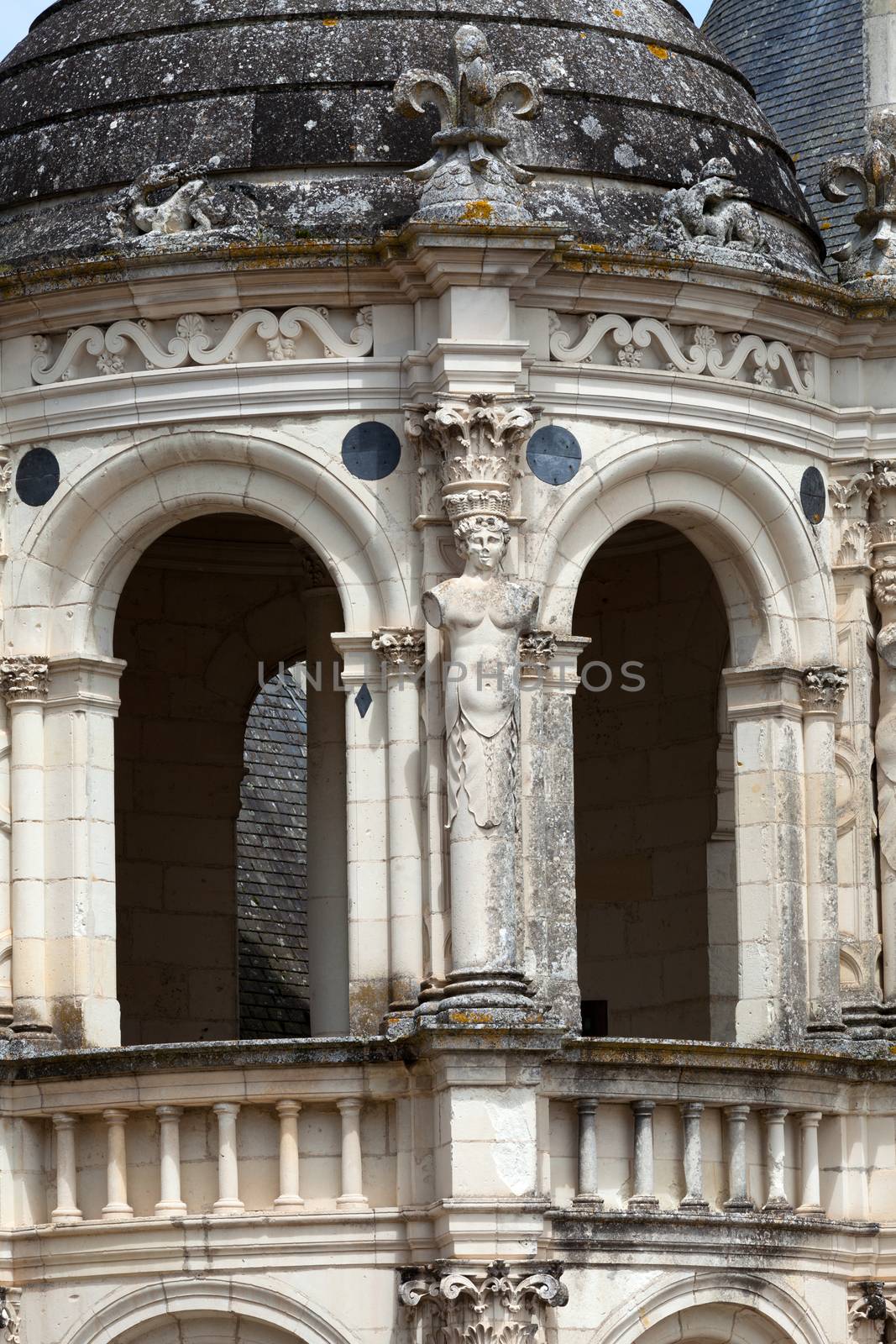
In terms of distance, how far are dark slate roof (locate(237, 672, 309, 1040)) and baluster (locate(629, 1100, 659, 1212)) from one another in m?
8.78

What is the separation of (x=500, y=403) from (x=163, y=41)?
14.1 feet

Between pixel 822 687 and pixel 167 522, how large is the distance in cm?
492

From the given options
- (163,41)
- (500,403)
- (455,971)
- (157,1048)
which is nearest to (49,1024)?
(157,1048)

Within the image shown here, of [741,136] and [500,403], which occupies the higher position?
[741,136]

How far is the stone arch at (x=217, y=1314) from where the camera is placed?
91.8 feet

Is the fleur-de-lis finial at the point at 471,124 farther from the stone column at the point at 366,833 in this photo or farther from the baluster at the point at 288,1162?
the baluster at the point at 288,1162

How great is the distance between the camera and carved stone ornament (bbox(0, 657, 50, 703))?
29.3 metres

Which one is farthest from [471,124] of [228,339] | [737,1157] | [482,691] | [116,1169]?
[116,1169]

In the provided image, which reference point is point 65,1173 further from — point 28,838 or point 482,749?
point 482,749

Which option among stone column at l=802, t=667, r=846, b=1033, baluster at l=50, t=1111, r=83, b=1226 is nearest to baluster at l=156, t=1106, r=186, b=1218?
baluster at l=50, t=1111, r=83, b=1226

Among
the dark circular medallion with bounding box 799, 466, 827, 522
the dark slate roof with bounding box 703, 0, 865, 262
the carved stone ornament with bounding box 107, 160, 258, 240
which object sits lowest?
the dark circular medallion with bounding box 799, 466, 827, 522

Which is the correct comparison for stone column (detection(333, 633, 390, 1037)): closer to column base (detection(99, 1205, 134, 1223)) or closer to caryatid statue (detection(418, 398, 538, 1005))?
caryatid statue (detection(418, 398, 538, 1005))

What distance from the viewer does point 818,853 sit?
2995 cm

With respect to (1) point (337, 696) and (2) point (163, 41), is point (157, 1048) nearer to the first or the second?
(1) point (337, 696)
